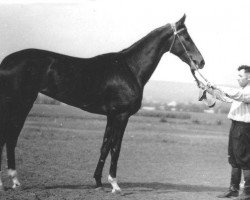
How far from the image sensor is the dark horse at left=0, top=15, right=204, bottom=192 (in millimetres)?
7008

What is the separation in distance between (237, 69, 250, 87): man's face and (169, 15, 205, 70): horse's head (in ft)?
2.49

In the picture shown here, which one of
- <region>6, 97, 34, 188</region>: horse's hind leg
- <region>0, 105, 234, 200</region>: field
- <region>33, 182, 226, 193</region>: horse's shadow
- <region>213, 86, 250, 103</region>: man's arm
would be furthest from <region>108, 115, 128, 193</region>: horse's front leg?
<region>213, 86, 250, 103</region>: man's arm

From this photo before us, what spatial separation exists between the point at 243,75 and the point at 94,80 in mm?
2636

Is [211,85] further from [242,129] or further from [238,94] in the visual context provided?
[242,129]

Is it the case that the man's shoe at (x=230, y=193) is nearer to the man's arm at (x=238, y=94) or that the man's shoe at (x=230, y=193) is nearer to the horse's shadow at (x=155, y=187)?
the horse's shadow at (x=155, y=187)

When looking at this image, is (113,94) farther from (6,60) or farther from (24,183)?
(24,183)

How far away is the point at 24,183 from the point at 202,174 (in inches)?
180

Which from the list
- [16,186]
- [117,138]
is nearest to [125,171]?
[117,138]

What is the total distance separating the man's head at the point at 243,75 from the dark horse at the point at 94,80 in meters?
0.77

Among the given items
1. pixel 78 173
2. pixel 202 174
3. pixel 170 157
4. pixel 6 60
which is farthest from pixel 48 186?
pixel 170 157

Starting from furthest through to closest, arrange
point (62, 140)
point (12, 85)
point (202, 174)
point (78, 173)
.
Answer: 1. point (62, 140)
2. point (202, 174)
3. point (78, 173)
4. point (12, 85)

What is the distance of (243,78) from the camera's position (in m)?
7.33

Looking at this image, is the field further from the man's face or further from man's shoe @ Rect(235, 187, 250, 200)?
the man's face

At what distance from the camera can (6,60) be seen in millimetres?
7035
